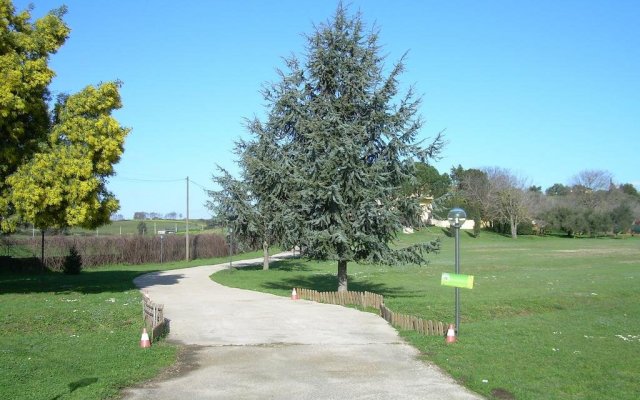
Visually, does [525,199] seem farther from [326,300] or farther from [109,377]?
[109,377]

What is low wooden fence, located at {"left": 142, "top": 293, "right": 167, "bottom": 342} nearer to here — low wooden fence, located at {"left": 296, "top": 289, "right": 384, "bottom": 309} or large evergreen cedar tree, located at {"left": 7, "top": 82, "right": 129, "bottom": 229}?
large evergreen cedar tree, located at {"left": 7, "top": 82, "right": 129, "bottom": 229}

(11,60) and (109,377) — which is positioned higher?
(11,60)

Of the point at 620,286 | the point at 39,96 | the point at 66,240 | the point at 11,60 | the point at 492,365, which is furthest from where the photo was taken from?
the point at 66,240

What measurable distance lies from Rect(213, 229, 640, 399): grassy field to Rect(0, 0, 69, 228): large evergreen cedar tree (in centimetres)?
987

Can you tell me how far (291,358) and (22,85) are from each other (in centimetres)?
1305

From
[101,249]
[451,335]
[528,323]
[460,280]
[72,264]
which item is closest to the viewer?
[451,335]

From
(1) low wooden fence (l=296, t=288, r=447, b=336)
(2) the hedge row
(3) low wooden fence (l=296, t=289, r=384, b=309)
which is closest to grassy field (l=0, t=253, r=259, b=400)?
(1) low wooden fence (l=296, t=288, r=447, b=336)

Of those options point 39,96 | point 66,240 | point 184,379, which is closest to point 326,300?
point 184,379

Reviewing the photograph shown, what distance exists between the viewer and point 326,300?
733 inches

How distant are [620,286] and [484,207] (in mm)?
74162

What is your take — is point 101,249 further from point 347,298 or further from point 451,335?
point 451,335

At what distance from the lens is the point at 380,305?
16.5m

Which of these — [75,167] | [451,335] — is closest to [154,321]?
[451,335]

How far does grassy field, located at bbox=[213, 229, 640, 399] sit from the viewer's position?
8789 millimetres
